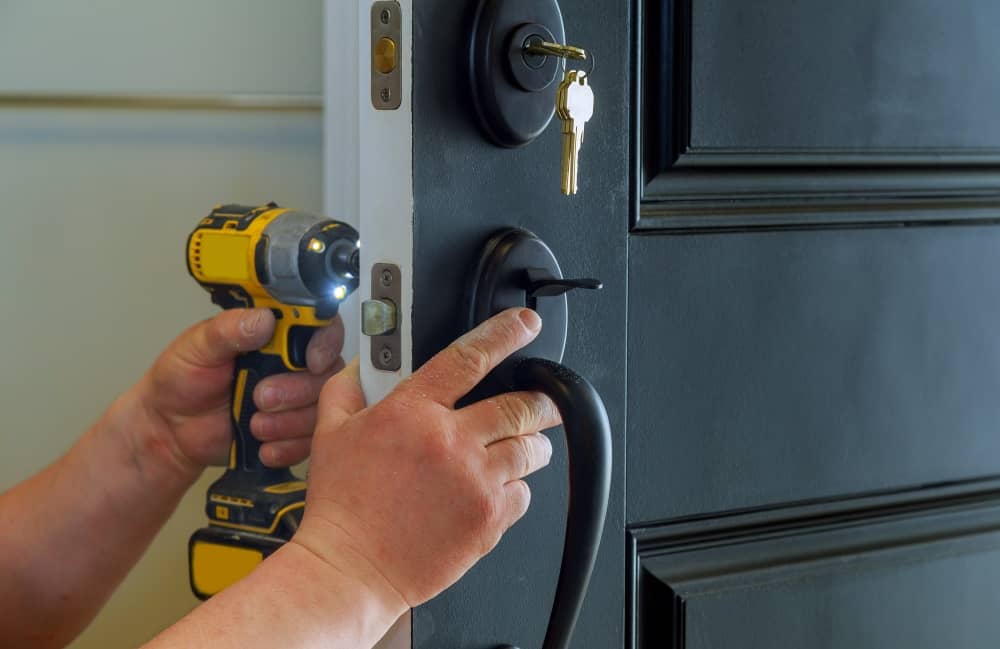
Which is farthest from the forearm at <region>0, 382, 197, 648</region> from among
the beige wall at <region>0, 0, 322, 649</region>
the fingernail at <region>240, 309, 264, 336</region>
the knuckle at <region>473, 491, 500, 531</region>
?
the knuckle at <region>473, 491, 500, 531</region>

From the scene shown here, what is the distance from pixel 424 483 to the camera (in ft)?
1.80

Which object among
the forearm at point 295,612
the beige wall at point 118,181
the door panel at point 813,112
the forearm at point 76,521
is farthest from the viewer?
the beige wall at point 118,181

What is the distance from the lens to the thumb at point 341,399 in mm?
587

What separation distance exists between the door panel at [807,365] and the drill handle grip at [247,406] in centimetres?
51

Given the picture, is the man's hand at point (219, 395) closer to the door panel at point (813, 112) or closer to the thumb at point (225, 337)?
the thumb at point (225, 337)

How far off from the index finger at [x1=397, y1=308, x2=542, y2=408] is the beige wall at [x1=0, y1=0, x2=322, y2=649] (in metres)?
0.93

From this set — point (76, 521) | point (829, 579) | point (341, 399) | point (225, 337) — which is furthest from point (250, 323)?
point (829, 579)

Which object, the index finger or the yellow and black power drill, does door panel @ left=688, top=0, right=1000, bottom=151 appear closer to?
the index finger

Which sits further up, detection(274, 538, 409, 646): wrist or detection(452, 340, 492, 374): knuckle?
detection(452, 340, 492, 374): knuckle

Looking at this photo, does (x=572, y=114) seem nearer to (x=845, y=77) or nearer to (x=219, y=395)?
(x=845, y=77)

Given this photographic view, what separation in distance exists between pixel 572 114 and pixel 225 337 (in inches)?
23.1

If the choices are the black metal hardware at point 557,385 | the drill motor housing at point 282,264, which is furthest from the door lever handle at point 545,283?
the drill motor housing at point 282,264

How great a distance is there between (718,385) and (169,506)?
0.63 meters

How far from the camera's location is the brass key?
0.57 meters
